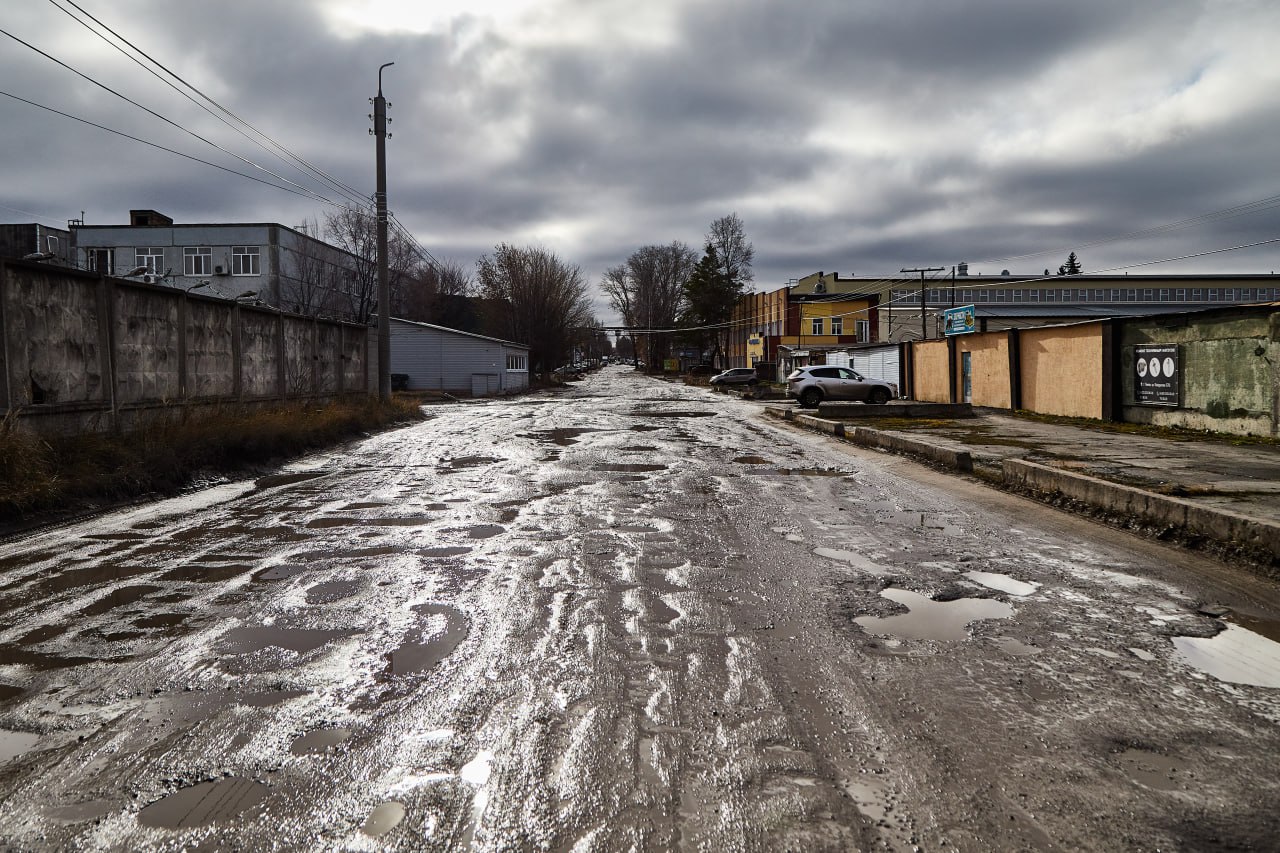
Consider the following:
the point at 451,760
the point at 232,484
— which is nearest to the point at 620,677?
the point at 451,760

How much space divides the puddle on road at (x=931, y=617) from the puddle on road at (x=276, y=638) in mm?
2883

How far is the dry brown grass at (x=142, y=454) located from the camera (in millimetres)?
8148

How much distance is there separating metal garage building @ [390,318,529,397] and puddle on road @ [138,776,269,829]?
4365cm

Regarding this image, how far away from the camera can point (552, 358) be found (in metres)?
67.5

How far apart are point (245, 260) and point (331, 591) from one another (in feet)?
184

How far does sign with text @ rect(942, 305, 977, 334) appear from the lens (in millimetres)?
34375

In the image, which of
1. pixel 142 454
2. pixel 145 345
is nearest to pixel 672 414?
pixel 145 345

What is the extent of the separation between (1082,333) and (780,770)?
21.3 metres

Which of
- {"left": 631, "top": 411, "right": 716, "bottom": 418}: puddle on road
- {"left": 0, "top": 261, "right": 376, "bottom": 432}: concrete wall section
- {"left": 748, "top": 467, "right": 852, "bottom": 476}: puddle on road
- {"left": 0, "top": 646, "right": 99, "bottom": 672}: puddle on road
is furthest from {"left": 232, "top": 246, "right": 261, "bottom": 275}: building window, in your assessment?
{"left": 0, "top": 646, "right": 99, "bottom": 672}: puddle on road

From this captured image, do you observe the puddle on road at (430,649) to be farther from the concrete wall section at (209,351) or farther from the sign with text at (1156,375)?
the sign with text at (1156,375)

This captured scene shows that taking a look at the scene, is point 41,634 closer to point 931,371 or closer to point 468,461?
point 468,461

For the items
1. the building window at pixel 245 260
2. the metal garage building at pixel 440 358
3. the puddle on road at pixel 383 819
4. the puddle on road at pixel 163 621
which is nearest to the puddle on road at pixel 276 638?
the puddle on road at pixel 163 621

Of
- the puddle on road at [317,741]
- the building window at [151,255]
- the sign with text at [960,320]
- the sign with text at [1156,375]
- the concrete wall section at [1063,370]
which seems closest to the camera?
the puddle on road at [317,741]

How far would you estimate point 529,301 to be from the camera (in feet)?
212
